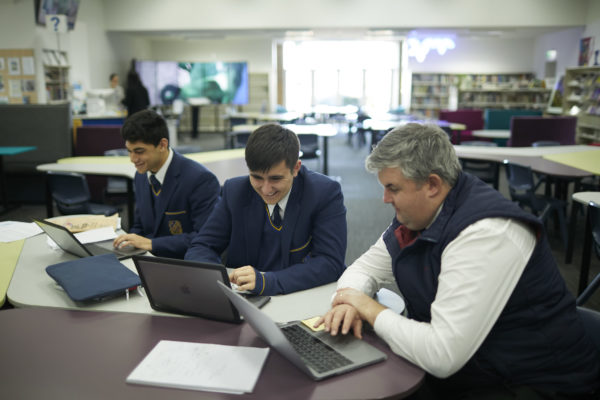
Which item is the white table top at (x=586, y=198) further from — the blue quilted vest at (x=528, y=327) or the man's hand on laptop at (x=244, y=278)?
the man's hand on laptop at (x=244, y=278)

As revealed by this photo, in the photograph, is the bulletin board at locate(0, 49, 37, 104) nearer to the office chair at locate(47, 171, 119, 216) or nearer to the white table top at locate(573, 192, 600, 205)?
the office chair at locate(47, 171, 119, 216)

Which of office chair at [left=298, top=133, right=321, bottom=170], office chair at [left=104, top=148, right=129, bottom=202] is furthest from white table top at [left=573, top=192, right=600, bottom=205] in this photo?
office chair at [left=298, top=133, right=321, bottom=170]

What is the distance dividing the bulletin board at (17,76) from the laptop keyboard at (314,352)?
8.42m

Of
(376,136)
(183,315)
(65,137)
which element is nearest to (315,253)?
(183,315)

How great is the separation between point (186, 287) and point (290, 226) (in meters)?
0.61

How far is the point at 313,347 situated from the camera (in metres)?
1.34

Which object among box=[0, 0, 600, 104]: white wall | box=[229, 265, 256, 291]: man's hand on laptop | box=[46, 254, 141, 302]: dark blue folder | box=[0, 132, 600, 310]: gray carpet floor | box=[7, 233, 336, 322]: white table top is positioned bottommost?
box=[0, 132, 600, 310]: gray carpet floor

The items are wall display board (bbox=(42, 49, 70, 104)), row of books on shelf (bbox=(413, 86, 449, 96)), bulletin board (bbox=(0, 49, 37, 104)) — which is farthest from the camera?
row of books on shelf (bbox=(413, 86, 449, 96))

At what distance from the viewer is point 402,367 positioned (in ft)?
4.15

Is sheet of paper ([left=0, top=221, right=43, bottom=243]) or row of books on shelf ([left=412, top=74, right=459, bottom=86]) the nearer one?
sheet of paper ([left=0, top=221, right=43, bottom=243])

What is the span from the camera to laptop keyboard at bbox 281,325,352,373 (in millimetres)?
1252

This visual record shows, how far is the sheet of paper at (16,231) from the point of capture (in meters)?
2.42

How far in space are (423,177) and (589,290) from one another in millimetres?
2290

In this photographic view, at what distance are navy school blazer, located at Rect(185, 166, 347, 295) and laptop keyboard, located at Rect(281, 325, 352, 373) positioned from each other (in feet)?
1.77
